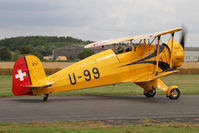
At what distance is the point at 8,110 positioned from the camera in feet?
34.4

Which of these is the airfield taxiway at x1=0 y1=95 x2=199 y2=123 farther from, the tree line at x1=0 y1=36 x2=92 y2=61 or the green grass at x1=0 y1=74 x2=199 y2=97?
the tree line at x1=0 y1=36 x2=92 y2=61

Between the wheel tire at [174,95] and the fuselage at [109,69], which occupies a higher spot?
the fuselage at [109,69]

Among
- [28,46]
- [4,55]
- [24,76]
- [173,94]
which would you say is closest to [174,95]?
[173,94]

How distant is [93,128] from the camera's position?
7832mm

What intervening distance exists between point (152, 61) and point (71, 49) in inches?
3214

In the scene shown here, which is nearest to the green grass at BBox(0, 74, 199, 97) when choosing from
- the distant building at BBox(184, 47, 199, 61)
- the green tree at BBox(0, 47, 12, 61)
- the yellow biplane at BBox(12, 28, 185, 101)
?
the yellow biplane at BBox(12, 28, 185, 101)

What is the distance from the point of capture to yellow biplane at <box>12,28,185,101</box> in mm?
12125

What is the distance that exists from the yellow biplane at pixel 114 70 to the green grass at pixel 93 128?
397cm

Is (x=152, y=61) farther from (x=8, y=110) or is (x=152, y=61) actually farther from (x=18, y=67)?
(x=8, y=110)

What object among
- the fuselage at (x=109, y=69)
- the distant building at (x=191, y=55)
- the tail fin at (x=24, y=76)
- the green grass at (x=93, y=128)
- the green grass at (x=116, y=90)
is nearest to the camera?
the green grass at (x=93, y=128)

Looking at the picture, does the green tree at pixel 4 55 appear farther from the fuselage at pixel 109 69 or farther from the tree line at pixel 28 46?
the fuselage at pixel 109 69

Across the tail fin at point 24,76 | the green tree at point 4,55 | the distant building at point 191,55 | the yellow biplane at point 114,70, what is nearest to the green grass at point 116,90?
the yellow biplane at point 114,70

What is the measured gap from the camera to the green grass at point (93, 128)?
7.48 metres

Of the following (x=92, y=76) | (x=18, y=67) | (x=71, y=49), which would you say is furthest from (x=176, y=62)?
(x=71, y=49)
